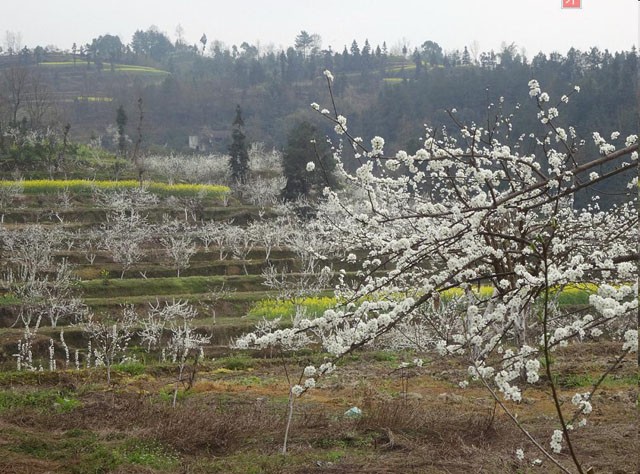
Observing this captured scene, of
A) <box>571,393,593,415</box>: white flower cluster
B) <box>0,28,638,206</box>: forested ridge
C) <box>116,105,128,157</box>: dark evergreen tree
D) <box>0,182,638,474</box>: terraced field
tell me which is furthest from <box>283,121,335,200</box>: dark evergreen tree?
<box>571,393,593,415</box>: white flower cluster

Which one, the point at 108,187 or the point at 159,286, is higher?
the point at 108,187

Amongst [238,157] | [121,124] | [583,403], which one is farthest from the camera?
[121,124]

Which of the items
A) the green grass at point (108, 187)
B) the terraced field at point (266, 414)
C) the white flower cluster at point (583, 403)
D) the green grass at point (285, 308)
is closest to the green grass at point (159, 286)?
the terraced field at point (266, 414)

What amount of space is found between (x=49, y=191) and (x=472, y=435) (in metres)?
37.0

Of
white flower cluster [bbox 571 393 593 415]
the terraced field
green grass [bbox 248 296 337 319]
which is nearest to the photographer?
white flower cluster [bbox 571 393 593 415]

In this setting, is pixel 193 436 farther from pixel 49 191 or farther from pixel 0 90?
pixel 0 90

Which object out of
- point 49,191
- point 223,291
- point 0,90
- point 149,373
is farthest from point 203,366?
point 0,90

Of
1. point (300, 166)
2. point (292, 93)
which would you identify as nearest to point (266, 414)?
point (300, 166)

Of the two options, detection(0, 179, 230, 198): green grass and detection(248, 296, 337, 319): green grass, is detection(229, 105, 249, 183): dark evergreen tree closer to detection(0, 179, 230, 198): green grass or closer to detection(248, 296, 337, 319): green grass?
detection(0, 179, 230, 198): green grass

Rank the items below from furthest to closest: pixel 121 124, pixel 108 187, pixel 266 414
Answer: pixel 121 124, pixel 108 187, pixel 266 414

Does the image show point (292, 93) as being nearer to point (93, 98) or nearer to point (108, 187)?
point (93, 98)

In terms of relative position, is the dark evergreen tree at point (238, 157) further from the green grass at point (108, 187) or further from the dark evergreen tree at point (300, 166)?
the dark evergreen tree at point (300, 166)

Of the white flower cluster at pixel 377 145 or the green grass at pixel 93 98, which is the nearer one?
the white flower cluster at pixel 377 145

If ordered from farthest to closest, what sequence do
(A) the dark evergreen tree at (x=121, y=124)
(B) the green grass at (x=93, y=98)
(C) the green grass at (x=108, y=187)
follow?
(B) the green grass at (x=93, y=98), (A) the dark evergreen tree at (x=121, y=124), (C) the green grass at (x=108, y=187)
